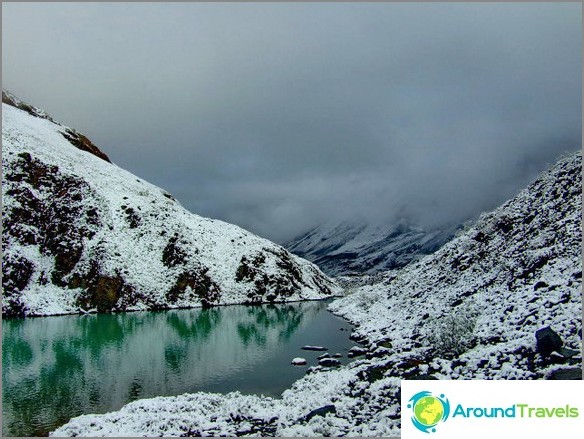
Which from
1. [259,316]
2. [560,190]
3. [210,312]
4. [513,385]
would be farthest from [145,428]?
[210,312]

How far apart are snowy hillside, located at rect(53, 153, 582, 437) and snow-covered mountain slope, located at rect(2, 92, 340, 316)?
195ft

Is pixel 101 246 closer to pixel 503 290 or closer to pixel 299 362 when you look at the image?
pixel 299 362

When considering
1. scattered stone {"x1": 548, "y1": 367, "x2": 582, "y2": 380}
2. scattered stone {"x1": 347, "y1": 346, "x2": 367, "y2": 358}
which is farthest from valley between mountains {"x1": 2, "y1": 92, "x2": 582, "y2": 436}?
scattered stone {"x1": 347, "y1": 346, "x2": 367, "y2": 358}

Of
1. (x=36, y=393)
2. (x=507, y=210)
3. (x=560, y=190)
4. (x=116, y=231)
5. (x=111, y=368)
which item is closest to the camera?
(x=36, y=393)

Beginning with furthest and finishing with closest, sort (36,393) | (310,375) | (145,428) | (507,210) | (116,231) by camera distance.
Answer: (116,231)
(507,210)
(310,375)
(36,393)
(145,428)

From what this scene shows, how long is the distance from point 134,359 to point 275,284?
7400 centimetres

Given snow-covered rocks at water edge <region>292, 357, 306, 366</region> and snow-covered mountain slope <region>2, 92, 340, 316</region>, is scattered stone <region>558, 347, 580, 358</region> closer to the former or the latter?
snow-covered rocks at water edge <region>292, 357, 306, 366</region>

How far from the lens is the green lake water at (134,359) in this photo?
28.6 m

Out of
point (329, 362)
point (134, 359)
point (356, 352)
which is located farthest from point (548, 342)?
point (134, 359)

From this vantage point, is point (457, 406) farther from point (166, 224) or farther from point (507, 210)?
point (166, 224)

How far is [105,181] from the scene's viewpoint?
113 meters

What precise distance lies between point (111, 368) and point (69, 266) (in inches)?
2246

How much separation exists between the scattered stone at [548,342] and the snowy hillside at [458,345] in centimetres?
21

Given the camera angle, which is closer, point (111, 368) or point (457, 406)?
point (457, 406)
